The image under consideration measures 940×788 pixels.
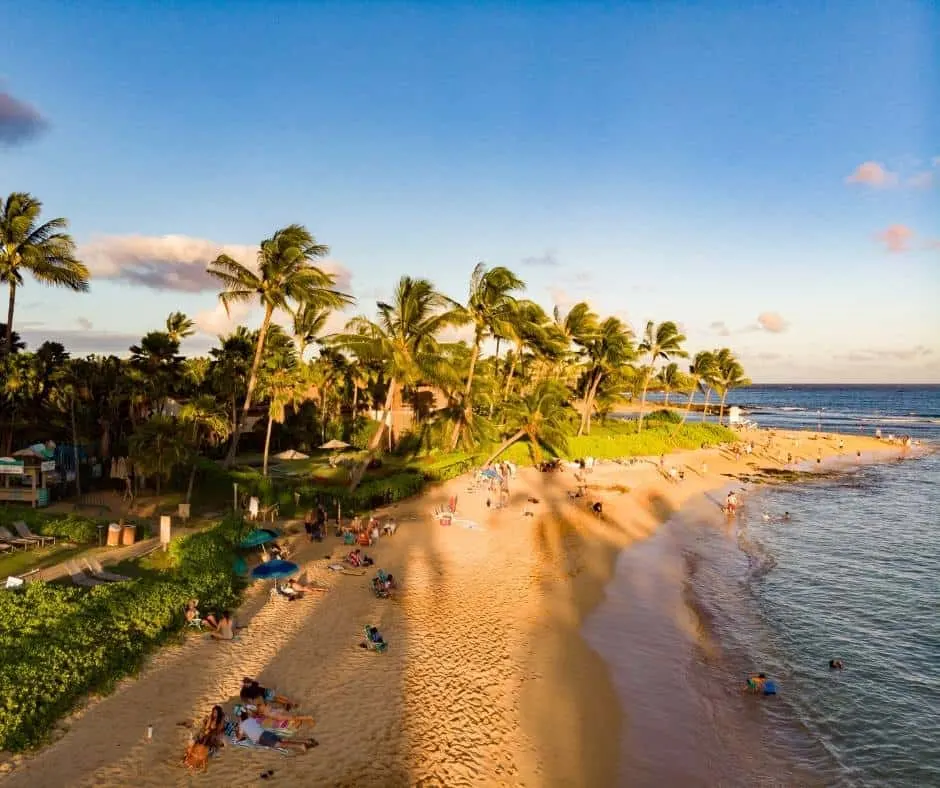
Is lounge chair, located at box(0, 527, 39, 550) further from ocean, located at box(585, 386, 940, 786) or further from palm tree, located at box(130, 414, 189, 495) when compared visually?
ocean, located at box(585, 386, 940, 786)

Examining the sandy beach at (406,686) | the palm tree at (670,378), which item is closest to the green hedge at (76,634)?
the sandy beach at (406,686)

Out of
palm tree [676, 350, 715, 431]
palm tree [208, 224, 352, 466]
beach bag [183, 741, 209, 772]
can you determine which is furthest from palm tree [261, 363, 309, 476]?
palm tree [676, 350, 715, 431]

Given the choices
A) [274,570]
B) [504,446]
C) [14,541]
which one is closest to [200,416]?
[14,541]

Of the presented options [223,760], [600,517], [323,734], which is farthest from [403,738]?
[600,517]

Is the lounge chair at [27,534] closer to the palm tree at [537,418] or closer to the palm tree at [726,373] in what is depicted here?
the palm tree at [537,418]

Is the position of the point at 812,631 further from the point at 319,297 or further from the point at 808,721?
the point at 319,297
